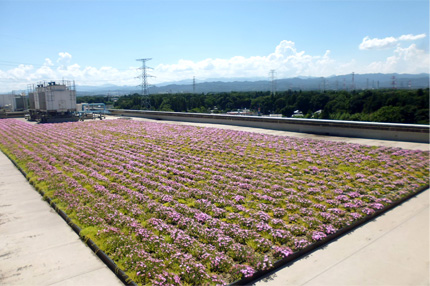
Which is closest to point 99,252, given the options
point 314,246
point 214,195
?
point 214,195

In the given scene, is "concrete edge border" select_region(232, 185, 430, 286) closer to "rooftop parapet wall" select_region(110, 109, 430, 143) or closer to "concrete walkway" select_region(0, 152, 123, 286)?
"concrete walkway" select_region(0, 152, 123, 286)

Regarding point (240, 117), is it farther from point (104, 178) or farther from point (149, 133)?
point (104, 178)

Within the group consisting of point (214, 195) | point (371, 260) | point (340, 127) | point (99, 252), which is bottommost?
point (371, 260)

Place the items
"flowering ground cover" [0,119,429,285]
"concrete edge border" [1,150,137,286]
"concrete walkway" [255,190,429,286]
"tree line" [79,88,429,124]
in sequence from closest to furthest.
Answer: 1. "concrete walkway" [255,190,429,286]
2. "concrete edge border" [1,150,137,286]
3. "flowering ground cover" [0,119,429,285]
4. "tree line" [79,88,429,124]

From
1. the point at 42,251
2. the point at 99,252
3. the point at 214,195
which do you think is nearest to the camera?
the point at 99,252

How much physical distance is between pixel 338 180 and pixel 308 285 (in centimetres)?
620

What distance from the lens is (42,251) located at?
252 inches

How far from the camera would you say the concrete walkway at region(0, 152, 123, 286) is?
5484 millimetres

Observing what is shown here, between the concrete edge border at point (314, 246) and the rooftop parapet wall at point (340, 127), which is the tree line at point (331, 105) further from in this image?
the concrete edge border at point (314, 246)

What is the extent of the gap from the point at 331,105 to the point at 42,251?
90082 millimetres

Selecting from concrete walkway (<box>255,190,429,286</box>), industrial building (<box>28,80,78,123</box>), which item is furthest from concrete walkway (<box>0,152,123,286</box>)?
industrial building (<box>28,80,78,123</box>)

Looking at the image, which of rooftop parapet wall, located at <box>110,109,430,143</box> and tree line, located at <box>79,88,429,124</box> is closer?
rooftop parapet wall, located at <box>110,109,430,143</box>

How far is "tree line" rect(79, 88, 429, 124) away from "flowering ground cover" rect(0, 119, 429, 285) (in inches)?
1858

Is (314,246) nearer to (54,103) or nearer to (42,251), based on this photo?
(42,251)
